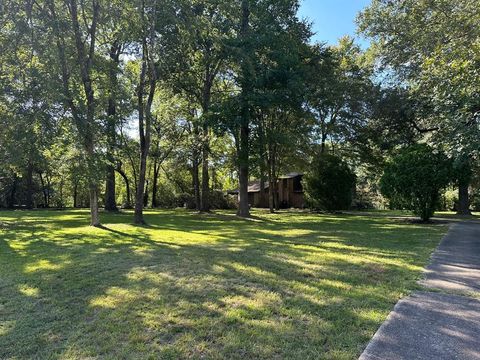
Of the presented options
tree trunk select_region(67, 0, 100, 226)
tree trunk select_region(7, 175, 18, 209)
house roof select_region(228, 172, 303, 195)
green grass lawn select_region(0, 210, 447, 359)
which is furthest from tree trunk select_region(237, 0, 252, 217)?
tree trunk select_region(7, 175, 18, 209)

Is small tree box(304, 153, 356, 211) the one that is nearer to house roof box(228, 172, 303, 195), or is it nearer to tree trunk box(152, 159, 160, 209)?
house roof box(228, 172, 303, 195)

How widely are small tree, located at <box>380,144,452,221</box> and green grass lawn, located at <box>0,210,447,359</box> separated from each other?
23.4 feet

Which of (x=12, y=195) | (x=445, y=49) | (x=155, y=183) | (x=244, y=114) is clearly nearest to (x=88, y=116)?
(x=244, y=114)

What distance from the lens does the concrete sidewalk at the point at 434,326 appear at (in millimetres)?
3018

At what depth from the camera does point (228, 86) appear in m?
23.7

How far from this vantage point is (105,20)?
1402cm

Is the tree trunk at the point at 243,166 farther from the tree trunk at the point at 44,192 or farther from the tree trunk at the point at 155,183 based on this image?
the tree trunk at the point at 44,192

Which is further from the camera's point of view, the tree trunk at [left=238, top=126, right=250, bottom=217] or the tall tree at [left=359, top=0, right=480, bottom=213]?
the tree trunk at [left=238, top=126, right=250, bottom=217]

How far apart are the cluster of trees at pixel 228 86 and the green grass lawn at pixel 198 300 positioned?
204 inches

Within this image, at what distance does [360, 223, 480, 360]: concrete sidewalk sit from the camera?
3018 mm

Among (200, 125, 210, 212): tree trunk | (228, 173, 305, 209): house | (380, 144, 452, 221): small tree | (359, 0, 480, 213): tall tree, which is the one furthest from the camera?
(228, 173, 305, 209): house

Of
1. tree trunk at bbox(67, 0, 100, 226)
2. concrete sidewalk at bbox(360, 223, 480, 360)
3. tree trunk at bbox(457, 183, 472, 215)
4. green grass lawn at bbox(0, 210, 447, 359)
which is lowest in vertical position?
concrete sidewalk at bbox(360, 223, 480, 360)

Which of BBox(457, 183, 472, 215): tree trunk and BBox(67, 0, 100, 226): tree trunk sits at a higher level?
BBox(67, 0, 100, 226): tree trunk

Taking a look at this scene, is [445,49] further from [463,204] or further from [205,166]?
[463,204]
